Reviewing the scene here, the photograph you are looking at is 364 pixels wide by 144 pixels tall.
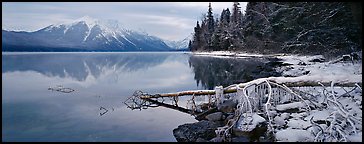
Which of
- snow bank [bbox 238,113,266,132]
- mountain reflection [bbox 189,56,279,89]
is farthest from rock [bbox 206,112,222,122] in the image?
mountain reflection [bbox 189,56,279,89]

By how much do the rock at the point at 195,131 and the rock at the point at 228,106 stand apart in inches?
49.1

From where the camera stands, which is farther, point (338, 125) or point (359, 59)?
point (359, 59)

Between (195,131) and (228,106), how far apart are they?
230 cm

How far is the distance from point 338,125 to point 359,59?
38.1ft

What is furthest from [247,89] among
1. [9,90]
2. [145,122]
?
[9,90]

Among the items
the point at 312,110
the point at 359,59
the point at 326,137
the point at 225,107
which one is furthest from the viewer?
the point at 359,59

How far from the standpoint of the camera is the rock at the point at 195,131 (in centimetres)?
983

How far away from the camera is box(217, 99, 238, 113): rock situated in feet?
39.1

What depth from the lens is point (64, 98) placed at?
18.1m

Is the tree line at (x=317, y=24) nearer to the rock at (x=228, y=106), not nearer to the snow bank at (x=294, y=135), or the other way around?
the snow bank at (x=294, y=135)

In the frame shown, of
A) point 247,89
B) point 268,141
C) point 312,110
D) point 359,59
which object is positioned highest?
point 359,59

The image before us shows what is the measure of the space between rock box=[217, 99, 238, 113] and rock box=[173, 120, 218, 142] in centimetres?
125

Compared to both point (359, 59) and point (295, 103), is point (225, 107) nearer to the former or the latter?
point (295, 103)

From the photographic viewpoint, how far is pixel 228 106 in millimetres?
12109
